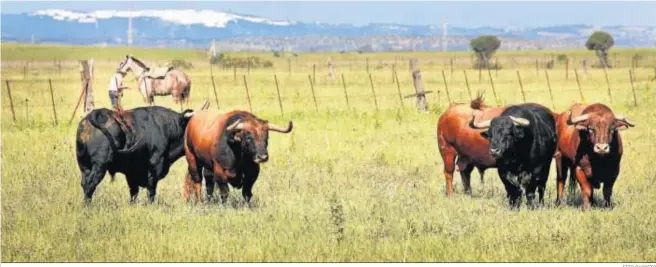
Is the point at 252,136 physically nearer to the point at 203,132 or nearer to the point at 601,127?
the point at 203,132

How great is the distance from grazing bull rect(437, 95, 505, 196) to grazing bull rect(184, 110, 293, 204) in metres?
2.99

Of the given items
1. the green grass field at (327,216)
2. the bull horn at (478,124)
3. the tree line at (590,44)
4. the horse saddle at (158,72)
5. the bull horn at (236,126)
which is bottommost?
the tree line at (590,44)

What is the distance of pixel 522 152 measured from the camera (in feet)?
46.5

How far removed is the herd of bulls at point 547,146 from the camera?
13539 mm

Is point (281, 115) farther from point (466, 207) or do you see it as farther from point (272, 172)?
point (466, 207)

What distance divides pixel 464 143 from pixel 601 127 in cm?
274

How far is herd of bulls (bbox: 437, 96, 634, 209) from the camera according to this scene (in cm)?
1354

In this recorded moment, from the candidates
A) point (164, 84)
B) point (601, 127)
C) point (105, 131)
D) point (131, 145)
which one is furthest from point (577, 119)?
point (164, 84)

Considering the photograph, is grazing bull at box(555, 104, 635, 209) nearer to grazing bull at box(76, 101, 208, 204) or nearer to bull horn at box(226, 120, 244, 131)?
bull horn at box(226, 120, 244, 131)

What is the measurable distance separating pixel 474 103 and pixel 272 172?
4.14 meters

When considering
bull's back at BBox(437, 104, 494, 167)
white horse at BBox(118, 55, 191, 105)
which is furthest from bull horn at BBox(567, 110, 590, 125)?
white horse at BBox(118, 55, 191, 105)

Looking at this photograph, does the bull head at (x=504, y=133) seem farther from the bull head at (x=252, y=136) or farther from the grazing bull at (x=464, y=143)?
the bull head at (x=252, y=136)

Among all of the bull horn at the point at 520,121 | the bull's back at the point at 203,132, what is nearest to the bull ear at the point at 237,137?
the bull's back at the point at 203,132

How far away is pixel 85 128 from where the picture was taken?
14.2m
